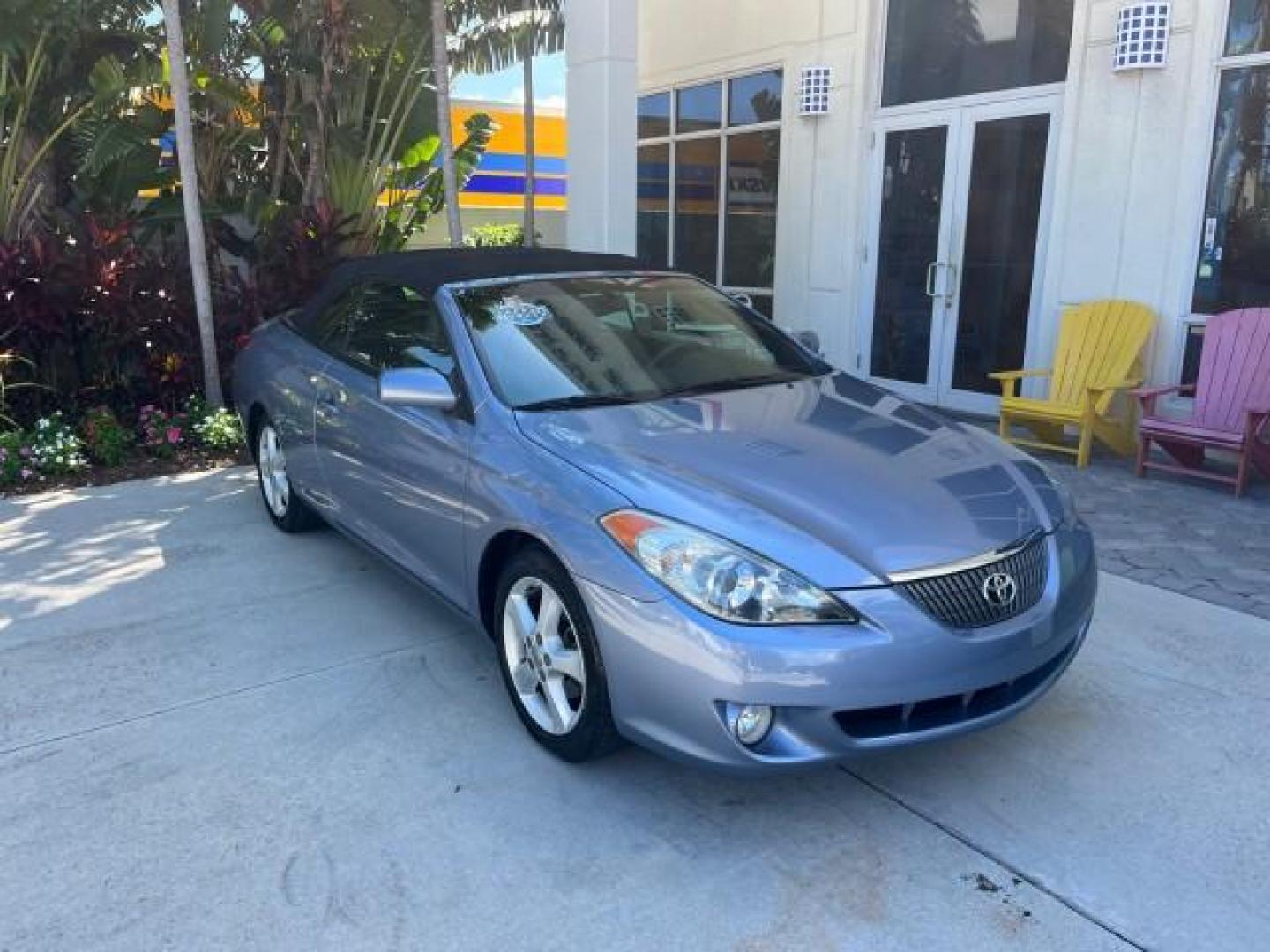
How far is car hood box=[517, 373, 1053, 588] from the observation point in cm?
269

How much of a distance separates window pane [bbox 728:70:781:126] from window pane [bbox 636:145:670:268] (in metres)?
1.31

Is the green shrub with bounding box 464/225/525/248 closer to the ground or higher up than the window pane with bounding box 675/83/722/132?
closer to the ground

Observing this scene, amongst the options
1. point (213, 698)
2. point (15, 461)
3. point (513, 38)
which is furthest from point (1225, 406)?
point (513, 38)

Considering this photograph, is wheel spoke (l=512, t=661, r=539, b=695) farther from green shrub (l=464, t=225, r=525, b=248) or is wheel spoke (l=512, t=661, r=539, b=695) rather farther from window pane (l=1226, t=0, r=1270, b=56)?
green shrub (l=464, t=225, r=525, b=248)

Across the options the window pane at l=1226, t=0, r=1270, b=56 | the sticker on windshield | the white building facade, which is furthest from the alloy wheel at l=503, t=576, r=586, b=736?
the window pane at l=1226, t=0, r=1270, b=56

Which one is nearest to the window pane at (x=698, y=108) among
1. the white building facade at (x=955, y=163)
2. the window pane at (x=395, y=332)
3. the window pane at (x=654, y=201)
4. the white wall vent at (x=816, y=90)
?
the white building facade at (x=955, y=163)

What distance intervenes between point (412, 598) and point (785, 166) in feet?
21.9

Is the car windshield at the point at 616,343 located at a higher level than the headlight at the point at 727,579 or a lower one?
higher

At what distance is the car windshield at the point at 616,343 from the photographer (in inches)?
141

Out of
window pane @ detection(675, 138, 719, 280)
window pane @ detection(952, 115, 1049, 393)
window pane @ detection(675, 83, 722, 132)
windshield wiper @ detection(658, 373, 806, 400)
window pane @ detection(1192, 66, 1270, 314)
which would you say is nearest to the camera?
windshield wiper @ detection(658, 373, 806, 400)

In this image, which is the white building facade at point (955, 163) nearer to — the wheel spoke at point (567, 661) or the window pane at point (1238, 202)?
the window pane at point (1238, 202)

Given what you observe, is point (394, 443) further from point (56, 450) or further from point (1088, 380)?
point (1088, 380)

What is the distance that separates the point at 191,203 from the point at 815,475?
6192 millimetres

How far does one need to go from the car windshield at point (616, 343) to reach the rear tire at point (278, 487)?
6.03 feet
